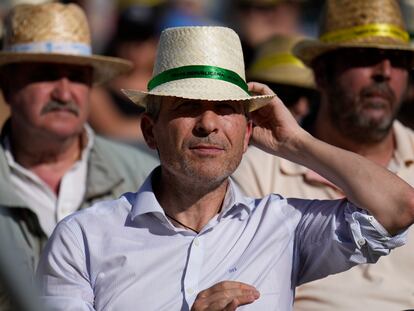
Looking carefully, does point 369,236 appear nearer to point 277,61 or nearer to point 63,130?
point 63,130

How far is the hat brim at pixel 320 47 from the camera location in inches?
227

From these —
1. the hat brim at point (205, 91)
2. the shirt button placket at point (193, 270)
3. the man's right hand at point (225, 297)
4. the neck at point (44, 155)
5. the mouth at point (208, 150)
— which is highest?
the hat brim at point (205, 91)

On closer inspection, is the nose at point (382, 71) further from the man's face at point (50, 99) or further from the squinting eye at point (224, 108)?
the squinting eye at point (224, 108)

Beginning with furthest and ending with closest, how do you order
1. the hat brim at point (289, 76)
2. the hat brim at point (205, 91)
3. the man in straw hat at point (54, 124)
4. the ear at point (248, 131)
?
the hat brim at point (289, 76) → the man in straw hat at point (54, 124) → the ear at point (248, 131) → the hat brim at point (205, 91)

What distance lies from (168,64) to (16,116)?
2.64 meters

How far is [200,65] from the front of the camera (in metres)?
3.94

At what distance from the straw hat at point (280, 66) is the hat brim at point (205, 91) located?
11.6 ft

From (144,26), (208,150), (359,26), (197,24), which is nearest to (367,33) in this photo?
(359,26)

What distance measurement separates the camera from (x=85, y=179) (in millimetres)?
6312

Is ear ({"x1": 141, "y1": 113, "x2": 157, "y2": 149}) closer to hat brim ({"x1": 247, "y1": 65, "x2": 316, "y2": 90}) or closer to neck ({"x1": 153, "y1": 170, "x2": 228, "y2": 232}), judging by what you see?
neck ({"x1": 153, "y1": 170, "x2": 228, "y2": 232})

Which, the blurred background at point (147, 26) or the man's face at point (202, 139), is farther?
the blurred background at point (147, 26)

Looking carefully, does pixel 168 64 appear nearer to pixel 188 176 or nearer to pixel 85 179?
pixel 188 176

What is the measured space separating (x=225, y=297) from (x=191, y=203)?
57 centimetres

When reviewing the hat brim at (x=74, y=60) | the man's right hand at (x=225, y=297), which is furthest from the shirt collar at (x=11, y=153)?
the man's right hand at (x=225, y=297)
